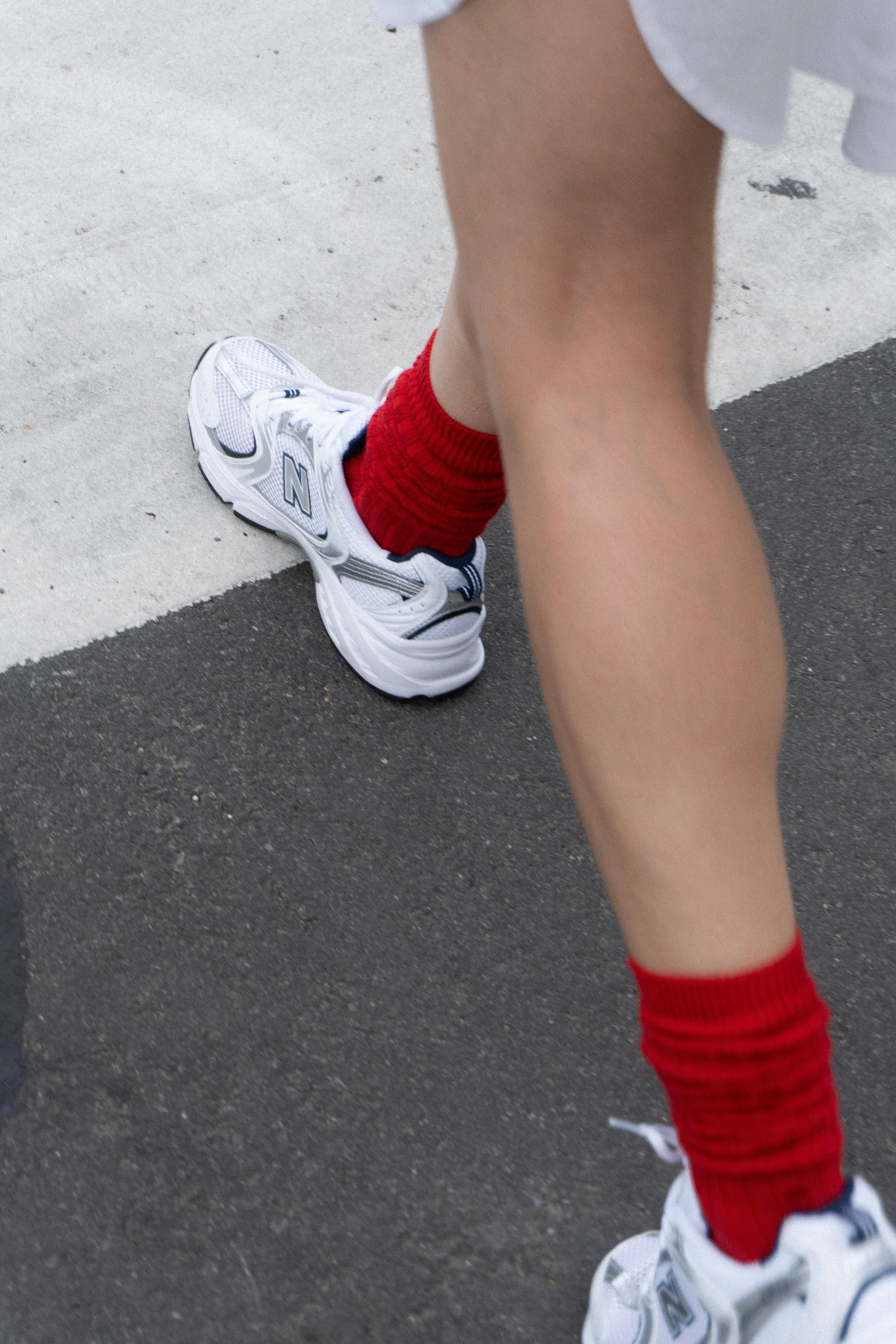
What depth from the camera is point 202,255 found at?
229cm

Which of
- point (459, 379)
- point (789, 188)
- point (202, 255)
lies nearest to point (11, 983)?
point (459, 379)

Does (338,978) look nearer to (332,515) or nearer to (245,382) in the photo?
(332,515)

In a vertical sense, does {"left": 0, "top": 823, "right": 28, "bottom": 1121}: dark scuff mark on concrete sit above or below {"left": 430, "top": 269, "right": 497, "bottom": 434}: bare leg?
below

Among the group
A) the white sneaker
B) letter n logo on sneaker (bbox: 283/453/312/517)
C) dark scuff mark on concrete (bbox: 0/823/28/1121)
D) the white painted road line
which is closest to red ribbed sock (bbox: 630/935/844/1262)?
the white sneaker

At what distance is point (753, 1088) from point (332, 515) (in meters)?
1.06

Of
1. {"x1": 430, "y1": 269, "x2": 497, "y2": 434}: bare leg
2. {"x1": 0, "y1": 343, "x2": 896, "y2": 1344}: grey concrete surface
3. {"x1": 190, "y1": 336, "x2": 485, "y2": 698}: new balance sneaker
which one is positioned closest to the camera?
{"x1": 0, "y1": 343, "x2": 896, "y2": 1344}: grey concrete surface

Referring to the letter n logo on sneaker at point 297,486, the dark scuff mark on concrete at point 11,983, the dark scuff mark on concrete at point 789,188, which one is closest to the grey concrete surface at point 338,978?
the dark scuff mark on concrete at point 11,983

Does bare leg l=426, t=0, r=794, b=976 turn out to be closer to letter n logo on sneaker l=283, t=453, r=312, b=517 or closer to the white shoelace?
the white shoelace

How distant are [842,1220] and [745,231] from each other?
2.02 meters

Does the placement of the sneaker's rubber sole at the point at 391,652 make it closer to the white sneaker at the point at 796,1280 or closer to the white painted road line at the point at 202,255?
the white painted road line at the point at 202,255

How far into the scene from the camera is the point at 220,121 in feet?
8.41

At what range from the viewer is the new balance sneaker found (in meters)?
1.57

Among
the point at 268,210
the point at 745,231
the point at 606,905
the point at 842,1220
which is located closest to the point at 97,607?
the point at 606,905

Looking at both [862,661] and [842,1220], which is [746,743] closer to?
[842,1220]
